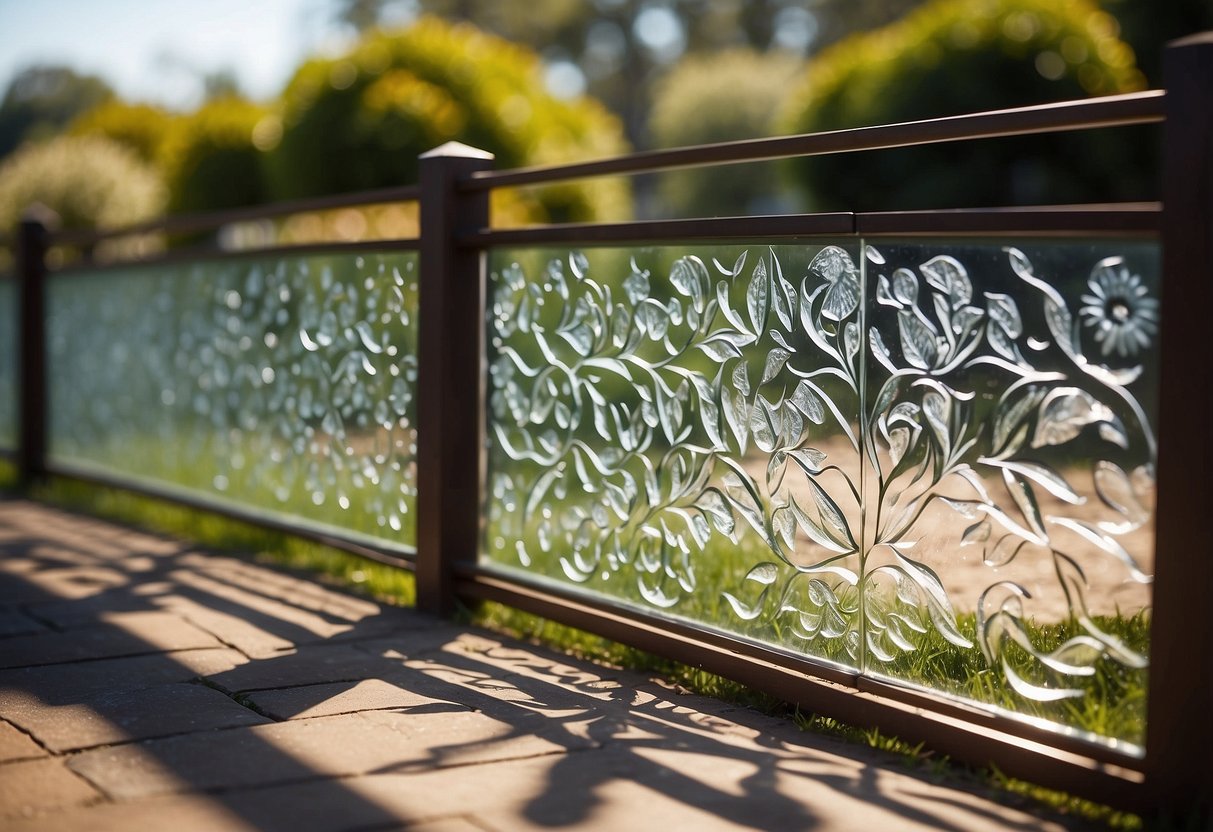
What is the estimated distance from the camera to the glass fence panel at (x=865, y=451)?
2.86 m

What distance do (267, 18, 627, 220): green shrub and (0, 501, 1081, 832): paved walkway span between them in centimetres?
824

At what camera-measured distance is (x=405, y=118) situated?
12.3 meters

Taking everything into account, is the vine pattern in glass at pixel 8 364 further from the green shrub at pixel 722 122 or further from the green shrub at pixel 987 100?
the green shrub at pixel 722 122

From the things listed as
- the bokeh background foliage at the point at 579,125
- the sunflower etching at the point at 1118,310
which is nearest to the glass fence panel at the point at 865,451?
the sunflower etching at the point at 1118,310

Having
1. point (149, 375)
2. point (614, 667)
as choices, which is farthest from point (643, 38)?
point (614, 667)

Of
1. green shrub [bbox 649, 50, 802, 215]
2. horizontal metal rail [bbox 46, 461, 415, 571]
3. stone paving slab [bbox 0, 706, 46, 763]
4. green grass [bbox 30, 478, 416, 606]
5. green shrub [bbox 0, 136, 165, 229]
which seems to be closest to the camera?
stone paving slab [bbox 0, 706, 46, 763]

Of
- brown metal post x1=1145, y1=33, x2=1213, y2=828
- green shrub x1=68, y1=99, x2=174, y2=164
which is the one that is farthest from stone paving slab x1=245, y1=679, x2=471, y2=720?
green shrub x1=68, y1=99, x2=174, y2=164

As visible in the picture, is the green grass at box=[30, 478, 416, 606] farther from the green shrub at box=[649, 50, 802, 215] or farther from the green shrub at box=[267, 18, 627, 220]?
the green shrub at box=[649, 50, 802, 215]

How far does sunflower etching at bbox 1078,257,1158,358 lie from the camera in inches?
109

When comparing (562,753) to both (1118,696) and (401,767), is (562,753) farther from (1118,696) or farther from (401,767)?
(1118,696)

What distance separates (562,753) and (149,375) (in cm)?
484

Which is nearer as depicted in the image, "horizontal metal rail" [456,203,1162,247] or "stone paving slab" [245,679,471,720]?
"horizontal metal rail" [456,203,1162,247]

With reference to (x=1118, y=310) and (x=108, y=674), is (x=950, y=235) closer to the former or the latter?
(x=1118, y=310)

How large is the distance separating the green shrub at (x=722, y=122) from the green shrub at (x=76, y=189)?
12.6 m
